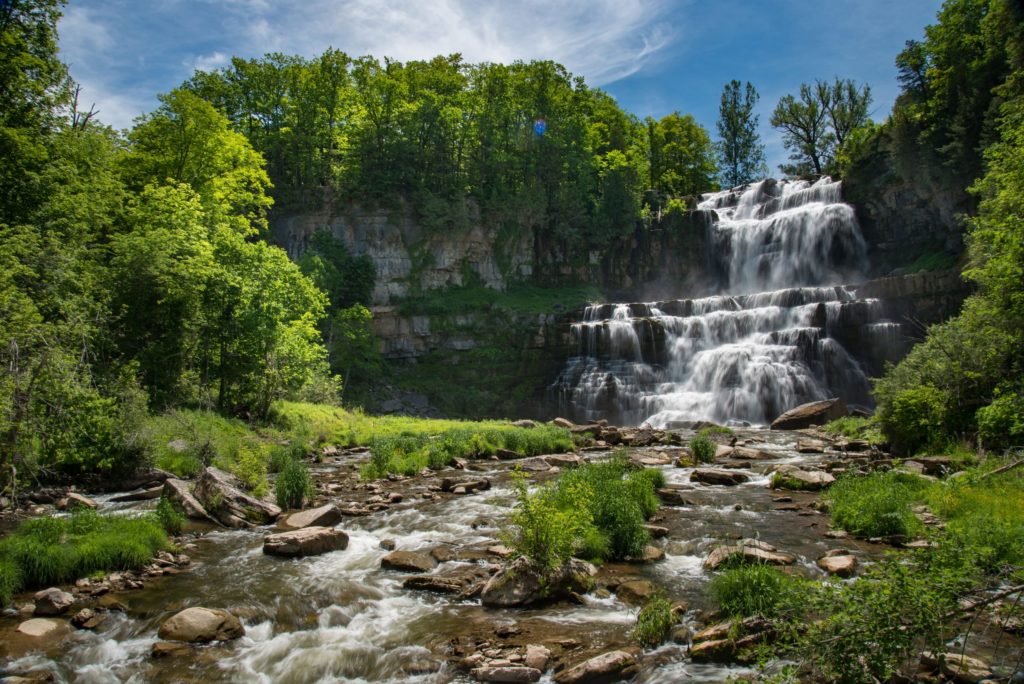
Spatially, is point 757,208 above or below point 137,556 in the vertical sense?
above

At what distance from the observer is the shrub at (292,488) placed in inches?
541

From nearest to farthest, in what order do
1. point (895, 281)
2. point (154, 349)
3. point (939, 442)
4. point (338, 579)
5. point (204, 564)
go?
point (338, 579), point (204, 564), point (939, 442), point (154, 349), point (895, 281)

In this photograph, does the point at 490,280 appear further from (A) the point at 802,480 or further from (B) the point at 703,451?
(A) the point at 802,480

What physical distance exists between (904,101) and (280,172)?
45.3 m

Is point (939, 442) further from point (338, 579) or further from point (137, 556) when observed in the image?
point (137, 556)

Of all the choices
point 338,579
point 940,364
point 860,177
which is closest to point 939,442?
point 940,364

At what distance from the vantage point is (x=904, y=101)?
41594mm

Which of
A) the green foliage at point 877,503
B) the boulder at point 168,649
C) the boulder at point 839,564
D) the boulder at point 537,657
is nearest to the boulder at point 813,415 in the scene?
the green foliage at point 877,503

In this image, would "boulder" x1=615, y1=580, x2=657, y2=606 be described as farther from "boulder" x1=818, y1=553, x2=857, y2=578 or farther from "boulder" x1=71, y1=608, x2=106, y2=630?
"boulder" x1=71, y1=608, x2=106, y2=630

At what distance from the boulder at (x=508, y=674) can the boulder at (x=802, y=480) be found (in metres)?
10.5

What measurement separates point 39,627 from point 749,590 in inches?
333

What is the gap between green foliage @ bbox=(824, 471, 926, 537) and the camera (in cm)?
1020

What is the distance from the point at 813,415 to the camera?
27.3 m

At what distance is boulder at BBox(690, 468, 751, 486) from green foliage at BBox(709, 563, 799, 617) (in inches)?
327
